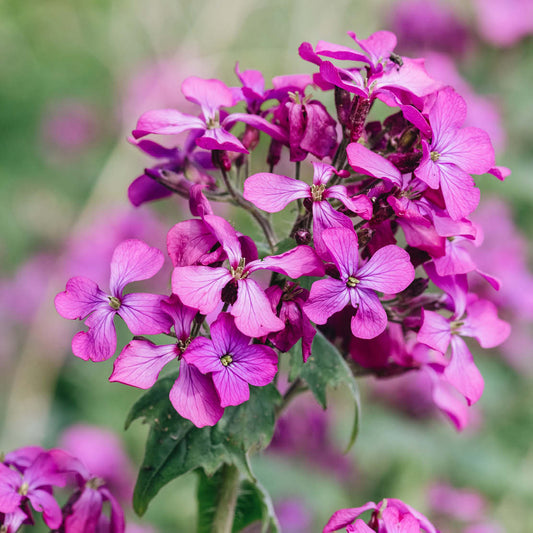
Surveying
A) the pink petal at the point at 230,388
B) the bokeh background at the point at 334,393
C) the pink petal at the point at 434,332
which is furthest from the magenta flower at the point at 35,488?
the bokeh background at the point at 334,393

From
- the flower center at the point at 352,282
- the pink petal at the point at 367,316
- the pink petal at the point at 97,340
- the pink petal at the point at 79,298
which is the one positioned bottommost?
the pink petal at the point at 97,340

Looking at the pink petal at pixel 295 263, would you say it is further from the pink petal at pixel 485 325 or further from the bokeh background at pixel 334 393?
the bokeh background at pixel 334 393

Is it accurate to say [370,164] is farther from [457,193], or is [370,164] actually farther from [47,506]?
[47,506]

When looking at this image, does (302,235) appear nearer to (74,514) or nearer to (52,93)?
(74,514)

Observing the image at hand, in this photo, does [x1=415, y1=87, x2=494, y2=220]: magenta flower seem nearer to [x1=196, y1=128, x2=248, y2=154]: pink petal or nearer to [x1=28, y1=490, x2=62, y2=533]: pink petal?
[x1=196, y1=128, x2=248, y2=154]: pink petal

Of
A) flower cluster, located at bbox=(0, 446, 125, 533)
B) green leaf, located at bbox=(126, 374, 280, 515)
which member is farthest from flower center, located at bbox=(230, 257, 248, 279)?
flower cluster, located at bbox=(0, 446, 125, 533)
